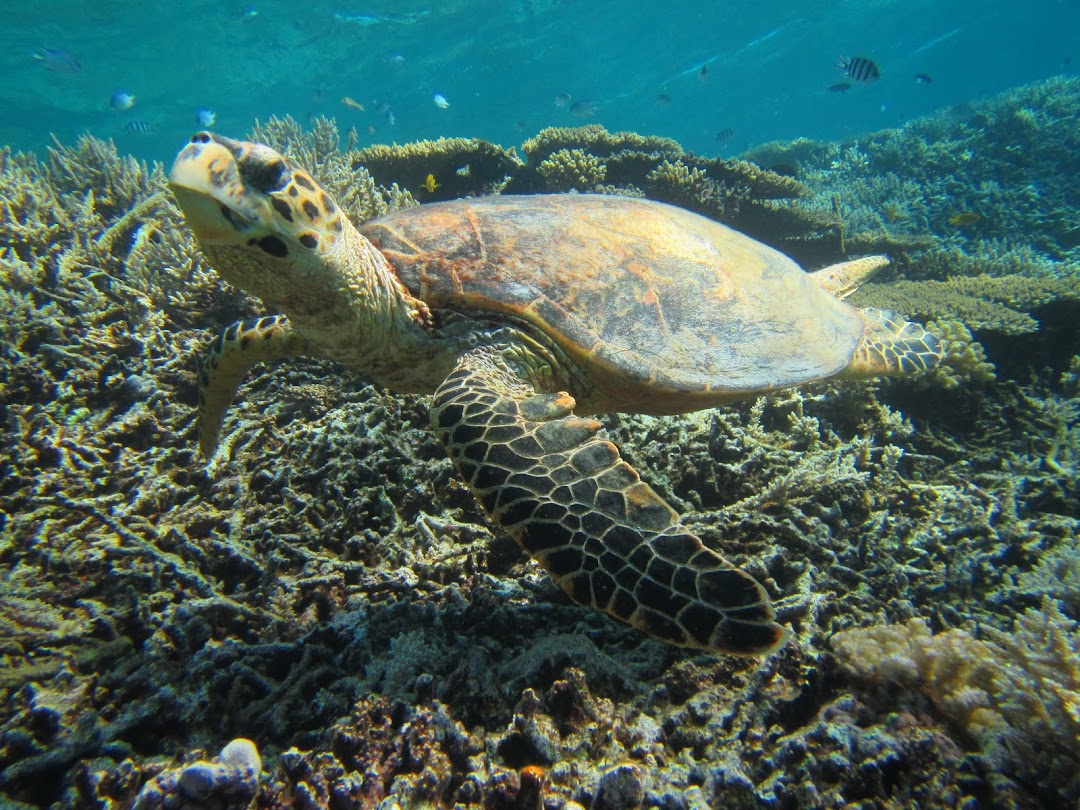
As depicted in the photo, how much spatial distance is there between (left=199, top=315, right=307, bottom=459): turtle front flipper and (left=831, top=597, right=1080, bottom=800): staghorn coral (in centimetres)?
287

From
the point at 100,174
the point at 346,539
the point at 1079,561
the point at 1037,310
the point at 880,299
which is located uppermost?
the point at 100,174

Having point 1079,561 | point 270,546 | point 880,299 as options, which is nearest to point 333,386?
point 270,546

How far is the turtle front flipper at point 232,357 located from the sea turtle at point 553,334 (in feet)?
0.03

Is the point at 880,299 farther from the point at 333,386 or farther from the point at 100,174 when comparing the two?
the point at 100,174

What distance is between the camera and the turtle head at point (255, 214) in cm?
169

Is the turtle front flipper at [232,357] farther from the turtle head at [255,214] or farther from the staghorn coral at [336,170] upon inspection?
the staghorn coral at [336,170]

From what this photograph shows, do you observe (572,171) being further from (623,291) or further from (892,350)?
(623,291)

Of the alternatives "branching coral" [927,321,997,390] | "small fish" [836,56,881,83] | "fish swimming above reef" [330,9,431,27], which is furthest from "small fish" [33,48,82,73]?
"fish swimming above reef" [330,9,431,27]

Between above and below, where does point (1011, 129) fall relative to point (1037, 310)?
above

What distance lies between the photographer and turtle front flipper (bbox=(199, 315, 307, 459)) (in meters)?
2.63

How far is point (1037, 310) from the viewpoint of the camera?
4477 millimetres

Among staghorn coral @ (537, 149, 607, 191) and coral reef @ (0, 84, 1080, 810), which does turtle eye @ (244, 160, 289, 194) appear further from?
staghorn coral @ (537, 149, 607, 191)

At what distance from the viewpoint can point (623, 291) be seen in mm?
2551

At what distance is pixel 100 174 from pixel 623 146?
6.75m
